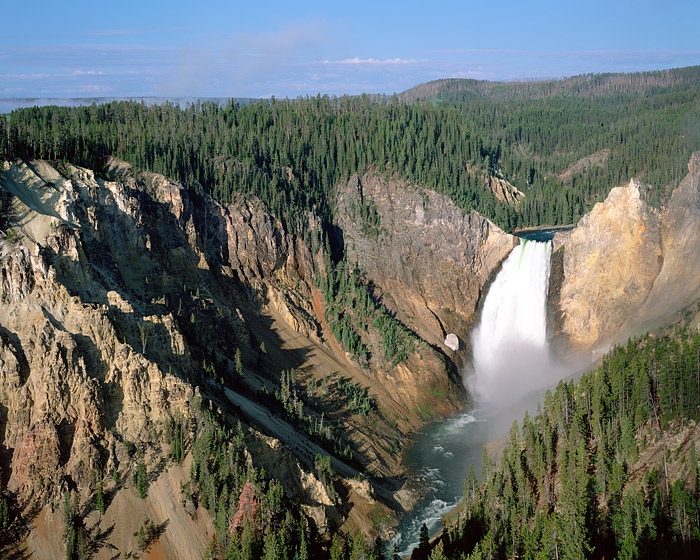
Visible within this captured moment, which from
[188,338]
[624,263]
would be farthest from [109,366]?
[624,263]

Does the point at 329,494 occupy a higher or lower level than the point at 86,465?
lower

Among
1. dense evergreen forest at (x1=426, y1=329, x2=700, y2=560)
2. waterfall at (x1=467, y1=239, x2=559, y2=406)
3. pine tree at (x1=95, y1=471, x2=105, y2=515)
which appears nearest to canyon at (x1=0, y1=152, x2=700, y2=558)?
pine tree at (x1=95, y1=471, x2=105, y2=515)

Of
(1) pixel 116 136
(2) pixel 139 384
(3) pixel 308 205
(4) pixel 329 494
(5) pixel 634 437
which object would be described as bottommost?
(4) pixel 329 494

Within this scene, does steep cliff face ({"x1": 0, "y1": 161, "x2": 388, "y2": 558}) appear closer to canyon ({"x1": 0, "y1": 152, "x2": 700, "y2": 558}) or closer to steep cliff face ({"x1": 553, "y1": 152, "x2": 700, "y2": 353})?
canyon ({"x1": 0, "y1": 152, "x2": 700, "y2": 558})

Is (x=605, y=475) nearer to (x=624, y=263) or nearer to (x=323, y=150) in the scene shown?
(x=624, y=263)

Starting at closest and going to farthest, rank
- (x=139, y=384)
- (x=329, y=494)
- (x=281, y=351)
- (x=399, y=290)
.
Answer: (x=139, y=384)
(x=329, y=494)
(x=281, y=351)
(x=399, y=290)

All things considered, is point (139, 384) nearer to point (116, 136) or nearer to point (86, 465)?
point (86, 465)

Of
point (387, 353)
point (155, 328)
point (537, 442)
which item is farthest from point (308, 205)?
point (537, 442)
